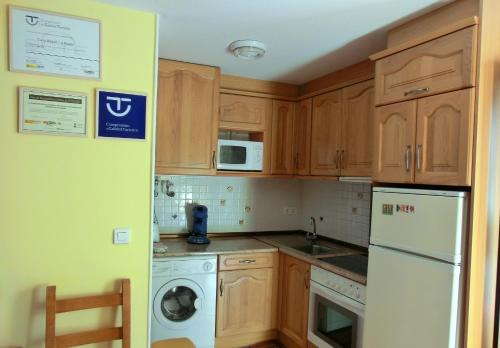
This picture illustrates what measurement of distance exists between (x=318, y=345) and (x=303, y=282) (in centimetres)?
44

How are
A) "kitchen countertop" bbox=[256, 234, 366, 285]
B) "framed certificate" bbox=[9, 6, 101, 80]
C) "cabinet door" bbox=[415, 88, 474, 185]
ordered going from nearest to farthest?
"cabinet door" bbox=[415, 88, 474, 185], "framed certificate" bbox=[9, 6, 101, 80], "kitchen countertop" bbox=[256, 234, 366, 285]

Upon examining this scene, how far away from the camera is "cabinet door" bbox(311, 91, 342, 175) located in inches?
105

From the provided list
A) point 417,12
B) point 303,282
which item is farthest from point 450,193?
point 303,282

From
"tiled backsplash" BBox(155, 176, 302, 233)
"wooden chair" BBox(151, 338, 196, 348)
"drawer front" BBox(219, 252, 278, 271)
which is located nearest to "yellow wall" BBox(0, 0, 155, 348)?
"wooden chair" BBox(151, 338, 196, 348)

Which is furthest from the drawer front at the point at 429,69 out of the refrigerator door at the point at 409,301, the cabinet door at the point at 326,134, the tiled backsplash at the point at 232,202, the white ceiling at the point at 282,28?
the tiled backsplash at the point at 232,202

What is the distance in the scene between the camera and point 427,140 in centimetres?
170

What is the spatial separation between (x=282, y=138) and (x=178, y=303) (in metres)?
1.66

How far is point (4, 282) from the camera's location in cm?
166

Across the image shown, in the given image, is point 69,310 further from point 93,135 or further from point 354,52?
point 354,52

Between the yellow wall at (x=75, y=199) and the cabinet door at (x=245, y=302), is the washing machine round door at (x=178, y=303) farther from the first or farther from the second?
the yellow wall at (x=75, y=199)

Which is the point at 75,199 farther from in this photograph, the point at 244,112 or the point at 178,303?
the point at 244,112

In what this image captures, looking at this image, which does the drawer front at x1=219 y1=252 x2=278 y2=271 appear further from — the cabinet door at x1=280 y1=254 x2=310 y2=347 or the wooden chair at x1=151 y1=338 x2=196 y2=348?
the wooden chair at x1=151 y1=338 x2=196 y2=348

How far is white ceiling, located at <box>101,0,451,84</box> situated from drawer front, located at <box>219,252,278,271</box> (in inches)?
59.9

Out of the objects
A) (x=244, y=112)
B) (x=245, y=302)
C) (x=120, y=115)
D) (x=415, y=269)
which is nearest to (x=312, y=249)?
(x=245, y=302)
